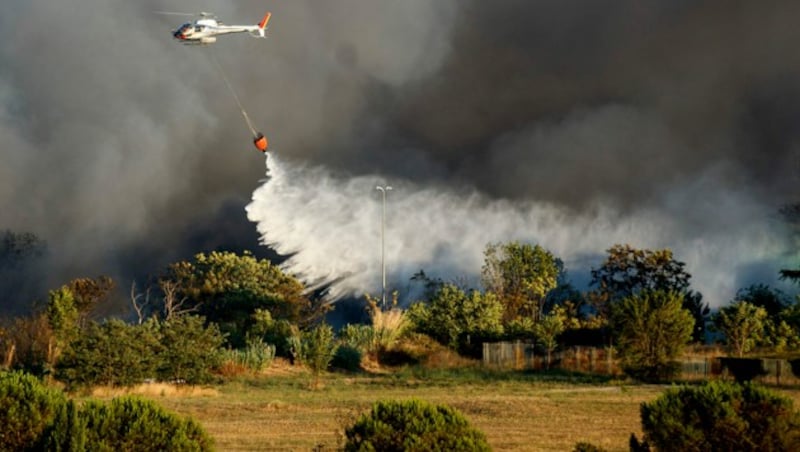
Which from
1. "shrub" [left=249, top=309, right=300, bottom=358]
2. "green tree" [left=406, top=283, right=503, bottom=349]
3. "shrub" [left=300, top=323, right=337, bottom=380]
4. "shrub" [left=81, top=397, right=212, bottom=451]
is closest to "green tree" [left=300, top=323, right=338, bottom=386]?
"shrub" [left=300, top=323, right=337, bottom=380]

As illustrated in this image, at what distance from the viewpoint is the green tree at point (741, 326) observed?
51.7 meters

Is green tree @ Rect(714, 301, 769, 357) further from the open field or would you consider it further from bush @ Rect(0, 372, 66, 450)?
bush @ Rect(0, 372, 66, 450)

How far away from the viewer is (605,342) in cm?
5403

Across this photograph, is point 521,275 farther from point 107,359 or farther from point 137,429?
point 137,429

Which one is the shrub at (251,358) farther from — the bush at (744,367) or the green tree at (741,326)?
the green tree at (741,326)

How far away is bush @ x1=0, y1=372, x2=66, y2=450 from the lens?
1391 centimetres

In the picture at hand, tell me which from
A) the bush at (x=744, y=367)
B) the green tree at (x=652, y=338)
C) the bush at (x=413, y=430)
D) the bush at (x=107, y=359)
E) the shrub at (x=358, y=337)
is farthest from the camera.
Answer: the shrub at (x=358, y=337)

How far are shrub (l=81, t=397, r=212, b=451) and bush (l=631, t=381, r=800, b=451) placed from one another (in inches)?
224

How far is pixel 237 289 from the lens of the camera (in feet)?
250

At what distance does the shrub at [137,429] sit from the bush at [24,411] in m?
1.12

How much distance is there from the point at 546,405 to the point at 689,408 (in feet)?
55.4

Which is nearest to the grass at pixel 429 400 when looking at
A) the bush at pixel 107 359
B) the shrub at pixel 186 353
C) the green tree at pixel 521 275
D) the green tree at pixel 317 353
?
the green tree at pixel 317 353

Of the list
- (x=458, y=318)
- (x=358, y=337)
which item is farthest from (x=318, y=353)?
(x=458, y=318)

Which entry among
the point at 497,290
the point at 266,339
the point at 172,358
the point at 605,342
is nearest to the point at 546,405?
the point at 172,358
